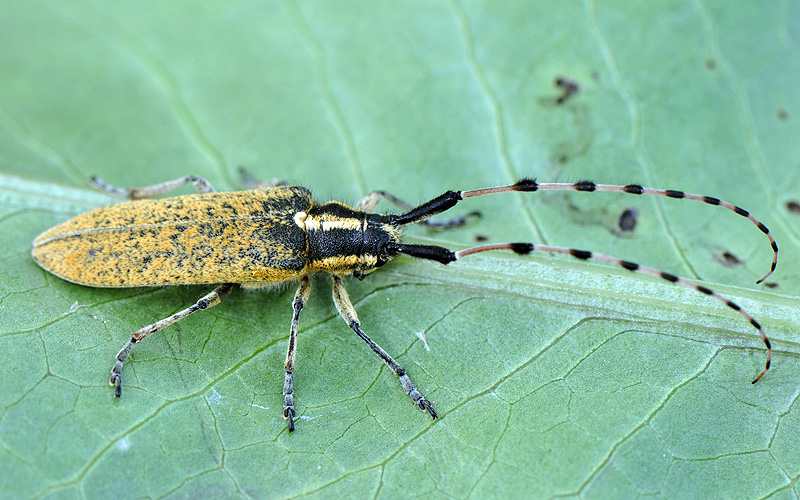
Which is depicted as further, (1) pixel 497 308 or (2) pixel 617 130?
(2) pixel 617 130

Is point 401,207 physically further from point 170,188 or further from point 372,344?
point 170,188

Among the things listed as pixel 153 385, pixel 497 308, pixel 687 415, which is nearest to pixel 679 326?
pixel 687 415

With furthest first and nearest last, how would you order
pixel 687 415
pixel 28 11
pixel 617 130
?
pixel 28 11
pixel 617 130
pixel 687 415

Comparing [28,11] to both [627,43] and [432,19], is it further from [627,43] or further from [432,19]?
[627,43]

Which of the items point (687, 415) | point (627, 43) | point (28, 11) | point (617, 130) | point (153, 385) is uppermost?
point (28, 11)

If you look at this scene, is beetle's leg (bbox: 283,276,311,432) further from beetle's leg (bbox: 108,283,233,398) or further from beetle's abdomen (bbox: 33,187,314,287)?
beetle's leg (bbox: 108,283,233,398)

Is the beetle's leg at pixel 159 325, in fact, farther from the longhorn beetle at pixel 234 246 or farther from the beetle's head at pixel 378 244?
the beetle's head at pixel 378 244

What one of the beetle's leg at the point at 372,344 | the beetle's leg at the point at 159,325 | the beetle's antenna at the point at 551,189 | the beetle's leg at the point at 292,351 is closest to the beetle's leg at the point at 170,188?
the beetle's leg at the point at 159,325
